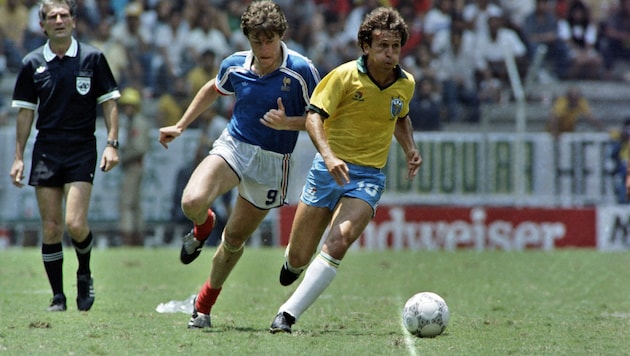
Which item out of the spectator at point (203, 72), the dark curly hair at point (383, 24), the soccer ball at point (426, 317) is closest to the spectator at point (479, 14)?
the spectator at point (203, 72)

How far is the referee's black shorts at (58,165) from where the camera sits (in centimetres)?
857

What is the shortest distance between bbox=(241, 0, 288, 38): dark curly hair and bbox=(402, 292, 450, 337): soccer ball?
216 cm

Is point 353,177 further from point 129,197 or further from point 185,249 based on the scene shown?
point 129,197

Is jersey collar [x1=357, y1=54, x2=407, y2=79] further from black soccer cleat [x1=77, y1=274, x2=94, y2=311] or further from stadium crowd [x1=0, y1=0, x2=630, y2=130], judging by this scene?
stadium crowd [x1=0, y1=0, x2=630, y2=130]

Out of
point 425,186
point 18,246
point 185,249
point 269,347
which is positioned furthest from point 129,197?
point 269,347

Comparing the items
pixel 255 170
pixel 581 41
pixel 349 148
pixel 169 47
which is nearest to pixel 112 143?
pixel 255 170

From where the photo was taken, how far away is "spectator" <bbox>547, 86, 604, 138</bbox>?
1922 cm

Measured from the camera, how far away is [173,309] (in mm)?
9008

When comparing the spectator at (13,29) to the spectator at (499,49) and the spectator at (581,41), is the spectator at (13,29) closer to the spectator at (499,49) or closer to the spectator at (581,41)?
the spectator at (499,49)

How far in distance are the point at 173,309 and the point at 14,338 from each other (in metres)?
2.25

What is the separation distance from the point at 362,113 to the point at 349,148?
0.88 feet

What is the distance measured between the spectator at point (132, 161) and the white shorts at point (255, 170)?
1097 cm

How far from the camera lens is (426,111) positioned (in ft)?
63.1

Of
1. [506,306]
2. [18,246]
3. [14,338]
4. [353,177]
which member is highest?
[353,177]
